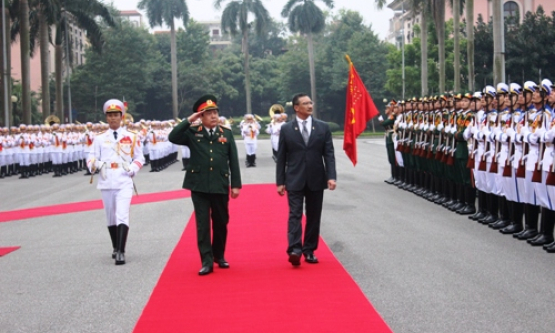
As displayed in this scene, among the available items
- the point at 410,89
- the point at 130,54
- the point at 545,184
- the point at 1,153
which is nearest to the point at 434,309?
the point at 545,184

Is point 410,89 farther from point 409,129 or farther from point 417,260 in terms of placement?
point 417,260

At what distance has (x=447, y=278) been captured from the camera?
9.20 metres

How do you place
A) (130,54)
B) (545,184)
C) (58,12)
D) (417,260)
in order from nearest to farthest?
1. (417,260)
2. (545,184)
3. (58,12)
4. (130,54)

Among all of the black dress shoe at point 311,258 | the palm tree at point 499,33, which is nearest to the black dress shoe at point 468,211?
the black dress shoe at point 311,258

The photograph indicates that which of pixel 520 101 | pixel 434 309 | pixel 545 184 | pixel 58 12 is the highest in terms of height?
pixel 58 12

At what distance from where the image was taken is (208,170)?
981cm

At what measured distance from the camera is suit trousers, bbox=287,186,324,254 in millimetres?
10070

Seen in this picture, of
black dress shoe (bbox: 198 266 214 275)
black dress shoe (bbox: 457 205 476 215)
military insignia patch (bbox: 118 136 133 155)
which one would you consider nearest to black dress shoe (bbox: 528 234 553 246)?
black dress shoe (bbox: 457 205 476 215)

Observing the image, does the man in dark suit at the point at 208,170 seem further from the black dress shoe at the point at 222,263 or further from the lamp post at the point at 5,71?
the lamp post at the point at 5,71

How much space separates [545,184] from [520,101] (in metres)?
1.50

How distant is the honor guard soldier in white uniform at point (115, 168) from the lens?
1088 centimetres

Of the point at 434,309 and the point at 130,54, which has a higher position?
the point at 130,54

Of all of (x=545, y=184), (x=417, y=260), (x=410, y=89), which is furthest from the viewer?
(x=410, y=89)

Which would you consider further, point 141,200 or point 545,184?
point 141,200
